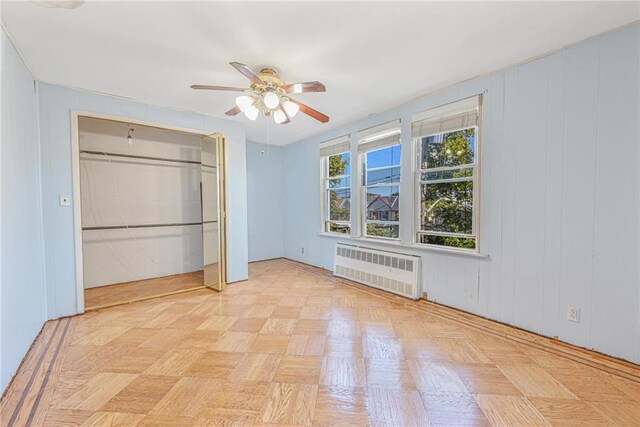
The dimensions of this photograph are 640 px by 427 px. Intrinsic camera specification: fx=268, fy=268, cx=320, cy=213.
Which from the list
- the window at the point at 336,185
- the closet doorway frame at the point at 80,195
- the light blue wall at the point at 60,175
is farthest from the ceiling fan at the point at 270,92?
the window at the point at 336,185

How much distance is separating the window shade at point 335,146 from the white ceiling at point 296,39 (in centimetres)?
141

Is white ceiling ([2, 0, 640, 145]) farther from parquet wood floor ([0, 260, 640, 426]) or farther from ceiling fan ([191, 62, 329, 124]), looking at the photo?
parquet wood floor ([0, 260, 640, 426])

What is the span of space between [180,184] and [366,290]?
3.45 m

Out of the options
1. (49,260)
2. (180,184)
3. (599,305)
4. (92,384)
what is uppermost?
(180,184)

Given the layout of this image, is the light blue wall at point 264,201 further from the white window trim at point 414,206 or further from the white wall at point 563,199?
the white wall at point 563,199

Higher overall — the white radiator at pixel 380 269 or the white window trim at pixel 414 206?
the white window trim at pixel 414 206

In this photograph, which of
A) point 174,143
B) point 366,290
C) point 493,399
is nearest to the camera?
point 493,399

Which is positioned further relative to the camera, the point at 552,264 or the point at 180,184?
the point at 180,184

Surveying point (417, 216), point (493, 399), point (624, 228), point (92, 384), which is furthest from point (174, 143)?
point (624, 228)

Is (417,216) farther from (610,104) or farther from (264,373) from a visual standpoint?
(264,373)

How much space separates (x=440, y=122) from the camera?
3020mm

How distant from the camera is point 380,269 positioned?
3648mm

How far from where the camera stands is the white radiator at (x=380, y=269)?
3281mm

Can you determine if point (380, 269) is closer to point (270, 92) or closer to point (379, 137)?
point (379, 137)
